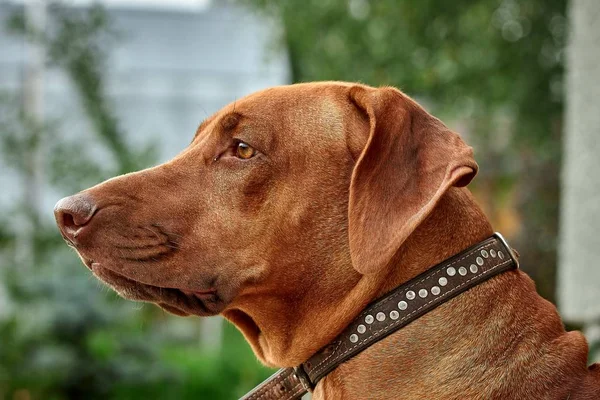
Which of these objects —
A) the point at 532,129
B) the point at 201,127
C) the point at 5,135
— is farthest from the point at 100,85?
the point at 201,127

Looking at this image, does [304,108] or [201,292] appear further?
[304,108]

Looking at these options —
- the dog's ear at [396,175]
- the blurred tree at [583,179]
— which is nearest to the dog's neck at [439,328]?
the dog's ear at [396,175]

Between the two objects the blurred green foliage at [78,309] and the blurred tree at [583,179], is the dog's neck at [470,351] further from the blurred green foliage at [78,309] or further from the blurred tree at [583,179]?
the blurred green foliage at [78,309]

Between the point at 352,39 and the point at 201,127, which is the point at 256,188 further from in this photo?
the point at 352,39

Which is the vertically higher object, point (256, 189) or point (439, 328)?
point (256, 189)

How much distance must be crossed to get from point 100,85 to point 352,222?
7.91m

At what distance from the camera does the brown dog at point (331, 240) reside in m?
2.70

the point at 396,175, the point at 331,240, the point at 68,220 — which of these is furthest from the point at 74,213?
the point at 396,175

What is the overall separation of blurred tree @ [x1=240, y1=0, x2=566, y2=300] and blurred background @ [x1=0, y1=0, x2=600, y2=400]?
2 cm

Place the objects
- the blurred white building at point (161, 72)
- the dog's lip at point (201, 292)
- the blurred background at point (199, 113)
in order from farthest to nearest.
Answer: the blurred white building at point (161, 72) → the blurred background at point (199, 113) → the dog's lip at point (201, 292)

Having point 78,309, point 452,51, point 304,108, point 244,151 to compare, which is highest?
point 452,51

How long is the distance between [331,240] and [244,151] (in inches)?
17.1

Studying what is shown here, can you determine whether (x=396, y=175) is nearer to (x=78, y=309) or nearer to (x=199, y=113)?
(x=78, y=309)

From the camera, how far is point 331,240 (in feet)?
9.65
